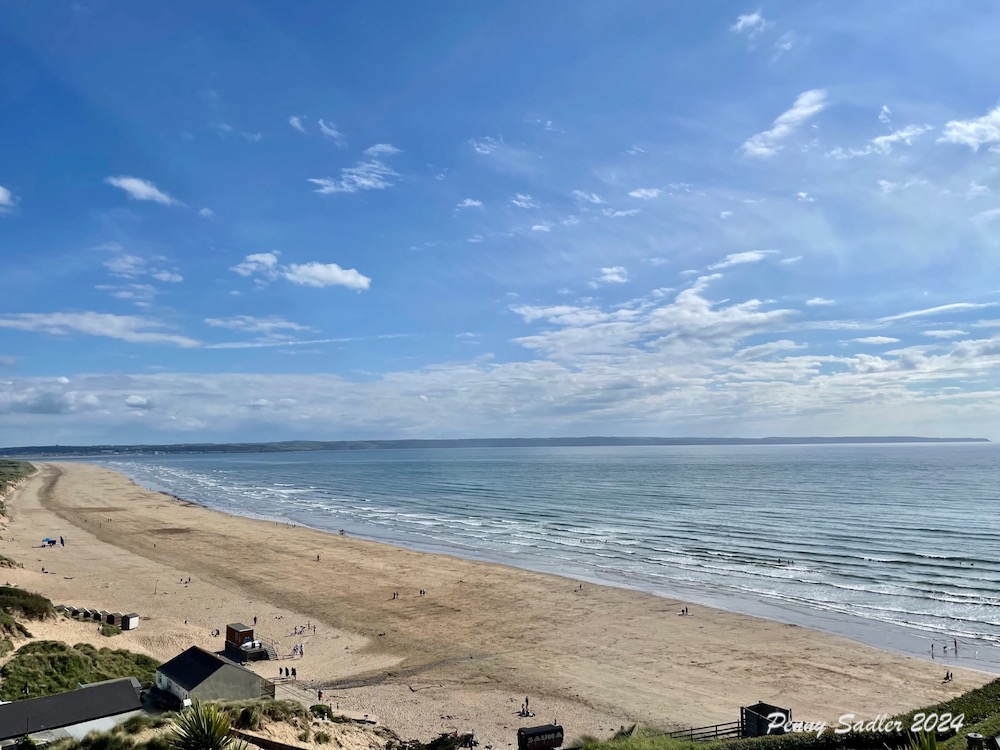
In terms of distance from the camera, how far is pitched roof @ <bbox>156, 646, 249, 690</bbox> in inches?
865

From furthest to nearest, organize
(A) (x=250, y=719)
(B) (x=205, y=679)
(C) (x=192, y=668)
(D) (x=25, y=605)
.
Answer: (D) (x=25, y=605) < (C) (x=192, y=668) < (B) (x=205, y=679) < (A) (x=250, y=719)

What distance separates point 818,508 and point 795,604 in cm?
4770

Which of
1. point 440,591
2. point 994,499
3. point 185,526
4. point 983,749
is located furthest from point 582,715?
point 994,499

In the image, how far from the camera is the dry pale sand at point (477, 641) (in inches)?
1008

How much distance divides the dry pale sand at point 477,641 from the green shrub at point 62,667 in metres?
3.49

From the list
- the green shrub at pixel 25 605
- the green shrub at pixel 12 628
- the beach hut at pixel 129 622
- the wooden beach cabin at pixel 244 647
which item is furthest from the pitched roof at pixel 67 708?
the beach hut at pixel 129 622

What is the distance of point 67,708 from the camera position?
19156mm

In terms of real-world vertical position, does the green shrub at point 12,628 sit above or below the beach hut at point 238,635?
above

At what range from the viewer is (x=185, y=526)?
245ft

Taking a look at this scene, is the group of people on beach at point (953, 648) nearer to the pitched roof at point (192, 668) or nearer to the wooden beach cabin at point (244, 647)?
the pitched roof at point (192, 668)

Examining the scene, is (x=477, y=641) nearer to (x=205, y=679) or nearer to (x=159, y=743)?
(x=205, y=679)

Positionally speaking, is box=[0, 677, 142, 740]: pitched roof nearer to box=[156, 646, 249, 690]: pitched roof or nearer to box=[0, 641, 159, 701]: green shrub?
box=[156, 646, 249, 690]: pitched roof

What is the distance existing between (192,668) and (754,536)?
53318 mm

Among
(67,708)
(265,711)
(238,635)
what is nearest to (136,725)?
(67,708)
